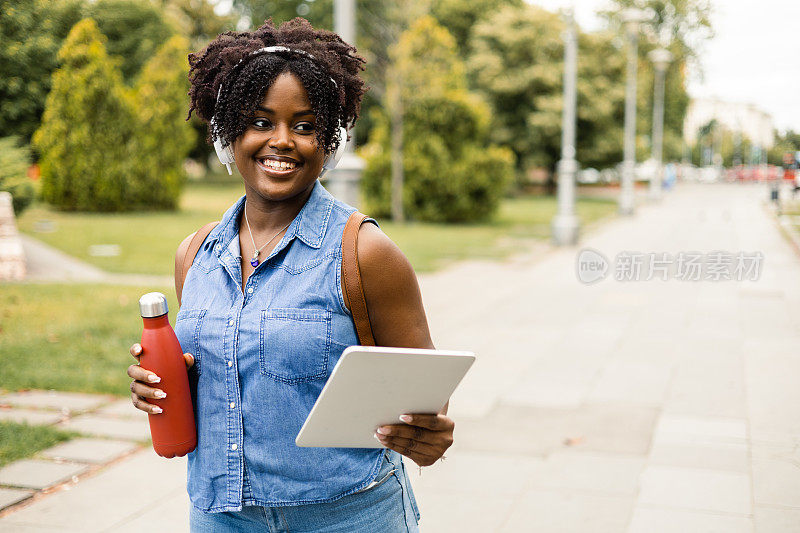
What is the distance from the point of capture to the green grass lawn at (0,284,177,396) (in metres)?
5.75

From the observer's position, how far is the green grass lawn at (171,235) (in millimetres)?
12172

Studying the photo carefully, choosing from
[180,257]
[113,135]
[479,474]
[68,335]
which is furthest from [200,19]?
[180,257]

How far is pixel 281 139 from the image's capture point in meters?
1.67

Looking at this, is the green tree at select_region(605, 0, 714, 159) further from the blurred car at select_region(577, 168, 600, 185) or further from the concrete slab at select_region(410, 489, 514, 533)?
the concrete slab at select_region(410, 489, 514, 533)

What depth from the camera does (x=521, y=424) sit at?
16.8 ft

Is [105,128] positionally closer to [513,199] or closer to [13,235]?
[13,235]

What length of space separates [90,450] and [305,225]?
3410 millimetres

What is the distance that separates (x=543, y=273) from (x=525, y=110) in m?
23.2

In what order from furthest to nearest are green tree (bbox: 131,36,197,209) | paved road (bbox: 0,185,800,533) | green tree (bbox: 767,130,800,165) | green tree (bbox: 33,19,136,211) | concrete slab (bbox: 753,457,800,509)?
green tree (bbox: 131,36,197,209) < green tree (bbox: 33,19,136,211) < green tree (bbox: 767,130,800,165) < concrete slab (bbox: 753,457,800,509) < paved road (bbox: 0,185,800,533)

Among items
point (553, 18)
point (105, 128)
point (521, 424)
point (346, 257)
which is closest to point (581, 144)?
point (553, 18)

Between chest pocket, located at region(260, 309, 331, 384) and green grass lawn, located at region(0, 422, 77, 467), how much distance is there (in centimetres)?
335

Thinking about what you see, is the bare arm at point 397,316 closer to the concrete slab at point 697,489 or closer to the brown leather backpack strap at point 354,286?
the brown leather backpack strap at point 354,286

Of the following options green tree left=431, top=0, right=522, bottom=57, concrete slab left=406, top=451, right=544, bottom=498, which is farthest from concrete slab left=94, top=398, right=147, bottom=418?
green tree left=431, top=0, right=522, bottom=57

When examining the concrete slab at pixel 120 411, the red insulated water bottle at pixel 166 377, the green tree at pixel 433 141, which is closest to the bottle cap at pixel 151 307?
the red insulated water bottle at pixel 166 377
